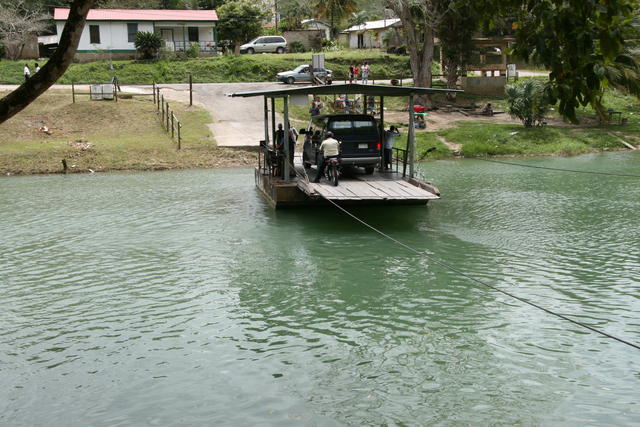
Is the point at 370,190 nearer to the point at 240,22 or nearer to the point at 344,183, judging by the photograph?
the point at 344,183

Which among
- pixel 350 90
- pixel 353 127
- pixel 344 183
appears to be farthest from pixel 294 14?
pixel 344 183

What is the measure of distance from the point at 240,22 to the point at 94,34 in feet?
44.0

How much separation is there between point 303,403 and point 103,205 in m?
15.7

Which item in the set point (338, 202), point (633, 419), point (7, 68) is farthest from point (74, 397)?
point (7, 68)

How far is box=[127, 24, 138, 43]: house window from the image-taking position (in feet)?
194

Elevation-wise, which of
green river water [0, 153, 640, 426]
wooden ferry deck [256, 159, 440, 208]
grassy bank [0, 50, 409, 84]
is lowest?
green river water [0, 153, 640, 426]

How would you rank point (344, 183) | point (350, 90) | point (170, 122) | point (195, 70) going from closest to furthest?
point (350, 90), point (344, 183), point (170, 122), point (195, 70)

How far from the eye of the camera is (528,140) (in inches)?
1431

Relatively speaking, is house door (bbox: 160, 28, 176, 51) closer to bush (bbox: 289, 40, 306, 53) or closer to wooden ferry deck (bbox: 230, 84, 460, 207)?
bush (bbox: 289, 40, 306, 53)

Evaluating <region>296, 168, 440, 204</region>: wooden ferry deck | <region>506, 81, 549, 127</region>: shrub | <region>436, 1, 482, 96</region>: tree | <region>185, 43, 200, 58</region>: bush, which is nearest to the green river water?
<region>296, 168, 440, 204</region>: wooden ferry deck

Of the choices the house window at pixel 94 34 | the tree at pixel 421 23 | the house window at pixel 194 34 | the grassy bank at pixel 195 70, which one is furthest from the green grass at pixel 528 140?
the house window at pixel 94 34

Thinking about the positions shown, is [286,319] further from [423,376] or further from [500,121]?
[500,121]

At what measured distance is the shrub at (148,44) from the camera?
2192 inches

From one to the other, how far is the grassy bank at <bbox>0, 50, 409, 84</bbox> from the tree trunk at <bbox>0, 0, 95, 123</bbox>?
45305 millimetres
